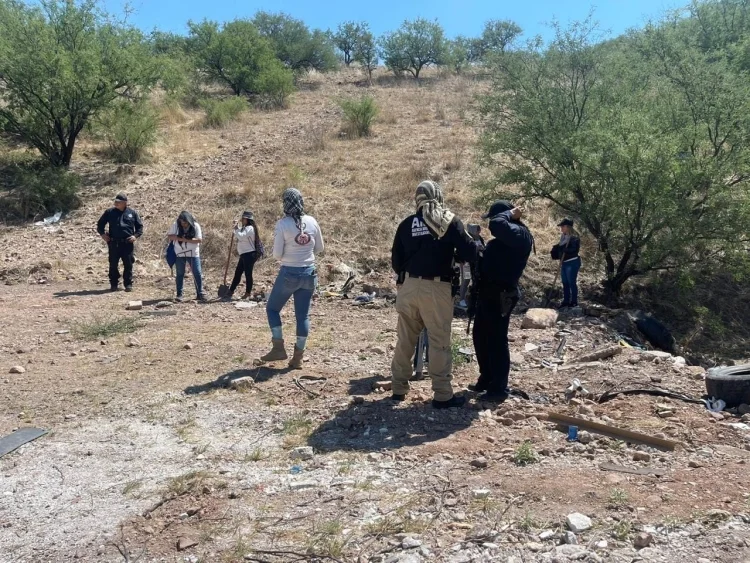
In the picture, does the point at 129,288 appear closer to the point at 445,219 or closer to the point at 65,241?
the point at 65,241

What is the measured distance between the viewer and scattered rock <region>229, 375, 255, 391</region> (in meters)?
6.23

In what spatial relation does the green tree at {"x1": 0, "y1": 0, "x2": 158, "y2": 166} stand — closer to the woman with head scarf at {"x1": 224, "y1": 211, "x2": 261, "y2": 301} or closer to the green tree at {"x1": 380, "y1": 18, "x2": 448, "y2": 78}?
the woman with head scarf at {"x1": 224, "y1": 211, "x2": 261, "y2": 301}

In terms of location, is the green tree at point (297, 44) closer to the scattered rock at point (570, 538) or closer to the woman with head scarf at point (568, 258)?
the woman with head scarf at point (568, 258)

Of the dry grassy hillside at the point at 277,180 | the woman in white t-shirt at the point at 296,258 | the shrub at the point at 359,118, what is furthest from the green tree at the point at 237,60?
the woman in white t-shirt at the point at 296,258

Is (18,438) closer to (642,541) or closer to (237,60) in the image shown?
(642,541)

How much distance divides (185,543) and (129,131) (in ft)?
52.5

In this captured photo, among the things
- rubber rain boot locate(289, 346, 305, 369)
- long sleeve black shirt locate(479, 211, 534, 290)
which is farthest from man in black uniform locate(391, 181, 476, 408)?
rubber rain boot locate(289, 346, 305, 369)

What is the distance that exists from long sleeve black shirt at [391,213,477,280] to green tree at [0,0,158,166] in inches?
530

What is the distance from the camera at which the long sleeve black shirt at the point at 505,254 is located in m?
5.44

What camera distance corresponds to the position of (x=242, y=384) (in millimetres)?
6246

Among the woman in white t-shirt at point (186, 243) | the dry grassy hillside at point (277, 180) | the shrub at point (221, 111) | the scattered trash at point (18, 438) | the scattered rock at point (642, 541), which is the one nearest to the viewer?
the scattered rock at point (642, 541)

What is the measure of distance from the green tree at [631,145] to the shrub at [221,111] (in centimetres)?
1091

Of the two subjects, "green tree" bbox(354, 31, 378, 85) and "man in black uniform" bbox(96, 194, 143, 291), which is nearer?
"man in black uniform" bbox(96, 194, 143, 291)

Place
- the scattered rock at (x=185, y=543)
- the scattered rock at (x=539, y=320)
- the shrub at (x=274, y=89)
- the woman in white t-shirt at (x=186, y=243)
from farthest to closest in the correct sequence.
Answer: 1. the shrub at (x=274, y=89)
2. the woman in white t-shirt at (x=186, y=243)
3. the scattered rock at (x=539, y=320)
4. the scattered rock at (x=185, y=543)
